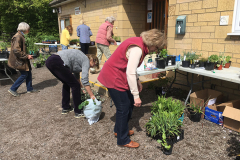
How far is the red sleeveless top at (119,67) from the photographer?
7.32 feet

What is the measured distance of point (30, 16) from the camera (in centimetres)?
2012

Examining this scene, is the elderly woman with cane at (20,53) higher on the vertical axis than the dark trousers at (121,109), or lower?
higher

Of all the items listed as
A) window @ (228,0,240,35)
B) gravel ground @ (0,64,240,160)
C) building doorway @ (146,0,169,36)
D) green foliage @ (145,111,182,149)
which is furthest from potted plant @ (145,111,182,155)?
building doorway @ (146,0,169,36)

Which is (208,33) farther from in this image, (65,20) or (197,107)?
(65,20)

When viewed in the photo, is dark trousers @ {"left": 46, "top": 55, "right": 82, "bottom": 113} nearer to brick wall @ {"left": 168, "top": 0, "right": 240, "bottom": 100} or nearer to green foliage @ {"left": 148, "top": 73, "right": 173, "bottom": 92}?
green foliage @ {"left": 148, "top": 73, "right": 173, "bottom": 92}

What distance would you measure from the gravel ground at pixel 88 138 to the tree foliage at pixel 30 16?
1745 centimetres

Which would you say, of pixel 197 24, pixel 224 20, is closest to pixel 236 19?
pixel 224 20

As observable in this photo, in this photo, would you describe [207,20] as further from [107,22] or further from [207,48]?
[107,22]

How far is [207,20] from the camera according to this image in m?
4.17

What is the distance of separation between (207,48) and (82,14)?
6859 millimetres

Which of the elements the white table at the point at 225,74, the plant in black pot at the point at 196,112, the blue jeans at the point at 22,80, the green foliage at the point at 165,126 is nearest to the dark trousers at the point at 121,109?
the green foliage at the point at 165,126

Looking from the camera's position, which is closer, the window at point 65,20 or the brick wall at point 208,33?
the brick wall at point 208,33

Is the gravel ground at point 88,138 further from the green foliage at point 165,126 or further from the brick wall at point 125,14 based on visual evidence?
the brick wall at point 125,14

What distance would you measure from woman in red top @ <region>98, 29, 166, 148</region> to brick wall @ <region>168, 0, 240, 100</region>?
2357 millimetres
